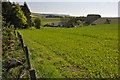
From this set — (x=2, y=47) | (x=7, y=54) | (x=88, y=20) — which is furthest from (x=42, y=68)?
(x=88, y=20)

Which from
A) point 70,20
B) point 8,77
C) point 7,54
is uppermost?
point 70,20

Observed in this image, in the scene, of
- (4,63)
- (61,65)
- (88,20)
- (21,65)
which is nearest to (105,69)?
(61,65)

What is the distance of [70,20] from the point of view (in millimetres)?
85312

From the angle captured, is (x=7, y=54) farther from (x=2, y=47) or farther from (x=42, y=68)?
(x=42, y=68)

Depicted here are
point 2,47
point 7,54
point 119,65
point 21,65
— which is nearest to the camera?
point 21,65

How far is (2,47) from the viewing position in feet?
31.3

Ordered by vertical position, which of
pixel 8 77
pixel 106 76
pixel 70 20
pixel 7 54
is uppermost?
pixel 70 20

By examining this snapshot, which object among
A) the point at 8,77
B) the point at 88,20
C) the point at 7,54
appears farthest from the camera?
the point at 88,20

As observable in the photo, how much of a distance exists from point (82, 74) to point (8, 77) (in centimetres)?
494

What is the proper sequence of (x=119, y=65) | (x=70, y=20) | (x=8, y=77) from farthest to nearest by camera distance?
(x=70, y=20)
(x=119, y=65)
(x=8, y=77)

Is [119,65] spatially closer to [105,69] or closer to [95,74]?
[105,69]

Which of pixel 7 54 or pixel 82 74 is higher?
pixel 7 54

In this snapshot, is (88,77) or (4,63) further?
(4,63)

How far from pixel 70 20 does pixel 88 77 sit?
81836 mm
